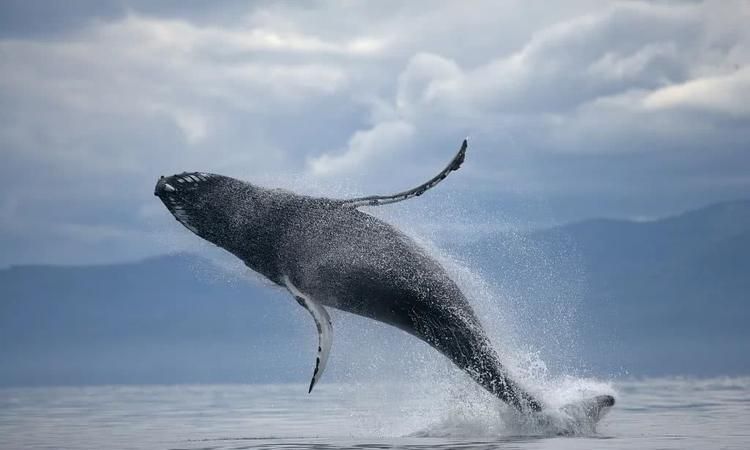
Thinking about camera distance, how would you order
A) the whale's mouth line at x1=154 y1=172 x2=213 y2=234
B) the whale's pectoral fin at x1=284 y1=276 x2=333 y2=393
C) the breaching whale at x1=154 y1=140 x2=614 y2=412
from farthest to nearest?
the breaching whale at x1=154 y1=140 x2=614 y2=412
the whale's mouth line at x1=154 y1=172 x2=213 y2=234
the whale's pectoral fin at x1=284 y1=276 x2=333 y2=393

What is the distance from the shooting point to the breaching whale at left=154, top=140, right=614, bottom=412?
19703 mm

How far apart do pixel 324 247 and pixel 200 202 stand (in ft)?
7.72

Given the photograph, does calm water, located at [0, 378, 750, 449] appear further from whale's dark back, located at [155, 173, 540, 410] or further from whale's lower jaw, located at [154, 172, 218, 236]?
whale's lower jaw, located at [154, 172, 218, 236]

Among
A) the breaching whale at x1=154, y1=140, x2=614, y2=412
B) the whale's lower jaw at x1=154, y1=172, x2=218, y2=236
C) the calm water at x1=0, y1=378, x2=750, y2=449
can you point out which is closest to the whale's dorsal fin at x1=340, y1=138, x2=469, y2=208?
the breaching whale at x1=154, y1=140, x2=614, y2=412

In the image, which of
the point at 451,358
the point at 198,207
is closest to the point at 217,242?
the point at 198,207

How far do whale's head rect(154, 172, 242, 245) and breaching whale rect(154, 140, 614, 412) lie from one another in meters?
0.02

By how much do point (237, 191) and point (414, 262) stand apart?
137 inches

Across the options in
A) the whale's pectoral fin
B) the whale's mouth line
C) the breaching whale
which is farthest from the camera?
the breaching whale

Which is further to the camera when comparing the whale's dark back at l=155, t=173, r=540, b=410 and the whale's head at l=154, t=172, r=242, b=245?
the whale's dark back at l=155, t=173, r=540, b=410

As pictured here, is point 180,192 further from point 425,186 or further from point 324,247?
point 425,186

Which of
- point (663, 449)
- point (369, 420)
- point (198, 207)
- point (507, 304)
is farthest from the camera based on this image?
point (369, 420)

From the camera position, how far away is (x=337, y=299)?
65.9 feet

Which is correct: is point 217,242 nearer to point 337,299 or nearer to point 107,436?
point 337,299

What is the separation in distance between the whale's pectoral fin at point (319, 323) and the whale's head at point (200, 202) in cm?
154
